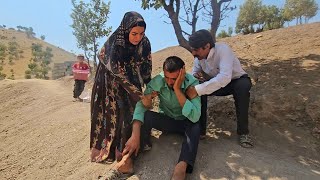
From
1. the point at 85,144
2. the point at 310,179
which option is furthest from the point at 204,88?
the point at 85,144

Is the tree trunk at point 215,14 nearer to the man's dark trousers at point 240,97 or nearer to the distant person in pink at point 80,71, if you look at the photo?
the man's dark trousers at point 240,97

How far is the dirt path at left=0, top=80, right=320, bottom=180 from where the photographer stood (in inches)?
123

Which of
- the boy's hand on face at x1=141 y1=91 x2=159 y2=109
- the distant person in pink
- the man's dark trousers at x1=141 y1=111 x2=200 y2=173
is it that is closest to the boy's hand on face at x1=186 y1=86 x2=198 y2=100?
the man's dark trousers at x1=141 y1=111 x2=200 y2=173

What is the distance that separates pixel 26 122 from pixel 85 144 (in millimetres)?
3098

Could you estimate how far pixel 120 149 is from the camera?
338cm

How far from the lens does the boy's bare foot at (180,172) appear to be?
2.85m

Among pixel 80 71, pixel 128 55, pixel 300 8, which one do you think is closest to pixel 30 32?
pixel 300 8

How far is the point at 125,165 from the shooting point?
3121 millimetres

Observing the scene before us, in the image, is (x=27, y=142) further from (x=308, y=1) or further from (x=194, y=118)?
(x=308, y=1)

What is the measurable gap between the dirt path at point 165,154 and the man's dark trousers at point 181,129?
0.64 ft

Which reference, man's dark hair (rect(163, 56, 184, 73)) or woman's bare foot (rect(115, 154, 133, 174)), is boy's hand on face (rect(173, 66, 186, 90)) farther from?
woman's bare foot (rect(115, 154, 133, 174))

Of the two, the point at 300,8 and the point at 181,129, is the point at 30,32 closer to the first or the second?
the point at 300,8

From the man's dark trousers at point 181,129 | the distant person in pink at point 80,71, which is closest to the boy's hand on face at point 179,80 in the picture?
the man's dark trousers at point 181,129

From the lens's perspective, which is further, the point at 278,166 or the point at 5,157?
the point at 5,157
